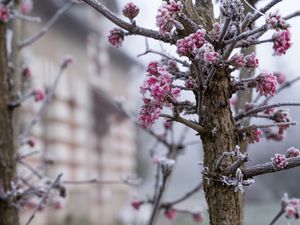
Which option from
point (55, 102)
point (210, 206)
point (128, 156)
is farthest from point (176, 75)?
point (128, 156)

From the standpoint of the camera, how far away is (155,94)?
33.7 inches

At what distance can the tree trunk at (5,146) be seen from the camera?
164 centimetres

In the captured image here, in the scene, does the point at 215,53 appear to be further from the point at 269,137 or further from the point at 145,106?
the point at 269,137

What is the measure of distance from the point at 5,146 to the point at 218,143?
0.95 meters

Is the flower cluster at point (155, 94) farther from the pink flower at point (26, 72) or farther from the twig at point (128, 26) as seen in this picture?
the pink flower at point (26, 72)

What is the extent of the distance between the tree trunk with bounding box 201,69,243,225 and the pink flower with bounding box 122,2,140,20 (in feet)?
0.50

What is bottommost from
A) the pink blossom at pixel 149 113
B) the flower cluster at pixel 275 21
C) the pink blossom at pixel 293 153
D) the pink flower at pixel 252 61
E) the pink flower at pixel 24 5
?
the pink blossom at pixel 293 153

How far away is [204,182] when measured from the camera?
3.07ft

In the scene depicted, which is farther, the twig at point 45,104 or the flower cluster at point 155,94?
the twig at point 45,104

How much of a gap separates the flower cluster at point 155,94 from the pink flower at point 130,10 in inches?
3.7

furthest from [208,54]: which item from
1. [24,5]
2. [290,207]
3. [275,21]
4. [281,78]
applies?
[24,5]

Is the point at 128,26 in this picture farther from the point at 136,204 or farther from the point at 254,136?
the point at 136,204

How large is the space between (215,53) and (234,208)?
240 mm

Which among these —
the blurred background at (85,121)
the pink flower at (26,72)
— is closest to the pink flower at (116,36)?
the pink flower at (26,72)
